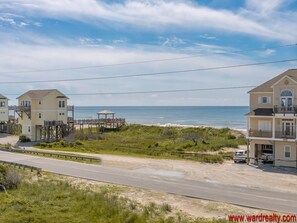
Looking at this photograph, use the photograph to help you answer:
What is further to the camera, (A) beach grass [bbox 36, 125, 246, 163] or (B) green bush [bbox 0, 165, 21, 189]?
(A) beach grass [bbox 36, 125, 246, 163]

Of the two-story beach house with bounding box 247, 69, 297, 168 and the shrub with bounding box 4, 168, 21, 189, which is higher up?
the two-story beach house with bounding box 247, 69, 297, 168

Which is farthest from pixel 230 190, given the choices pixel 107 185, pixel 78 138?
pixel 78 138

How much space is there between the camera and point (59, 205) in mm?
19672

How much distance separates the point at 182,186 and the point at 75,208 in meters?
8.46

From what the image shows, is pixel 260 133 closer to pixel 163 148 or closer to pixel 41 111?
pixel 163 148

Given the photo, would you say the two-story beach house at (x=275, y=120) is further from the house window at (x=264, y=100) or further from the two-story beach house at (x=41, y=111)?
the two-story beach house at (x=41, y=111)

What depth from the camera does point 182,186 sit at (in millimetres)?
24797

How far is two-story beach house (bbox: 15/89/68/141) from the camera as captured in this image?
2259 inches

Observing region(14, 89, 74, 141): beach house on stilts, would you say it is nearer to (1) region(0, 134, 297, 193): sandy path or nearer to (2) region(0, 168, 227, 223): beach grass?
(1) region(0, 134, 297, 193): sandy path

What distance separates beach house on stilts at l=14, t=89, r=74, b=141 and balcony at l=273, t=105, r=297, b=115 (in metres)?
36.7

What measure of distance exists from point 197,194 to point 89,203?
6879 millimetres

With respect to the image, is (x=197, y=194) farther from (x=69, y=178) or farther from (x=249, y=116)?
(x=249, y=116)

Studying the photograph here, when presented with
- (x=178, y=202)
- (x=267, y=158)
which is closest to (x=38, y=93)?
(x=267, y=158)

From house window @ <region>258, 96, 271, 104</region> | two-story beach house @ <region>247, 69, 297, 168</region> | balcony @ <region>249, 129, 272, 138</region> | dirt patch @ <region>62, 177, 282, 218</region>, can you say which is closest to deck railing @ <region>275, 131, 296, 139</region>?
two-story beach house @ <region>247, 69, 297, 168</region>
